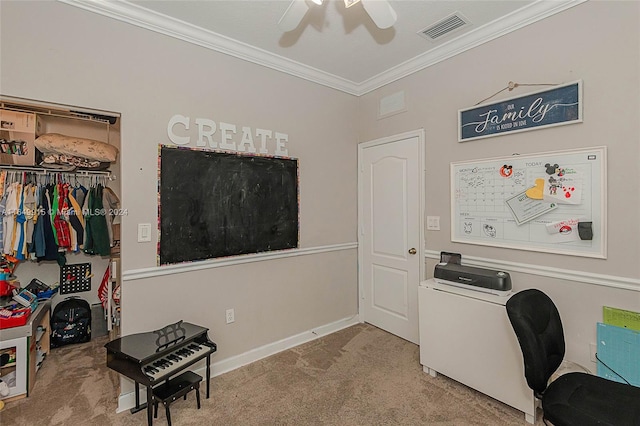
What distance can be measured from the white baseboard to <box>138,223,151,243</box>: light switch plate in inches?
41.8

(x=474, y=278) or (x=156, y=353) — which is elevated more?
(x=474, y=278)

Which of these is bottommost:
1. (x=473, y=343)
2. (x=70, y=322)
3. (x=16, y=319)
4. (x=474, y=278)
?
(x=70, y=322)

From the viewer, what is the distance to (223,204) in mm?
2566

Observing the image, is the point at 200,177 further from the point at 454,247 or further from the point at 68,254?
the point at 454,247

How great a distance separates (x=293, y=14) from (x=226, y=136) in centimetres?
121

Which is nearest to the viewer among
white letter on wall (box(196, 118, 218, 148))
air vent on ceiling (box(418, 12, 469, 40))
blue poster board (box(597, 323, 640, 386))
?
blue poster board (box(597, 323, 640, 386))

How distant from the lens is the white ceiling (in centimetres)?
210

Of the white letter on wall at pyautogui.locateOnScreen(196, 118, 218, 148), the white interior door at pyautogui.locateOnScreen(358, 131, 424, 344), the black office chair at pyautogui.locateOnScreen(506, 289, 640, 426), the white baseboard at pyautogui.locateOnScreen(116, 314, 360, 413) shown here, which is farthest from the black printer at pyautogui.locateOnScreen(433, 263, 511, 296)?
the white letter on wall at pyautogui.locateOnScreen(196, 118, 218, 148)

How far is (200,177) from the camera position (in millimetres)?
2439

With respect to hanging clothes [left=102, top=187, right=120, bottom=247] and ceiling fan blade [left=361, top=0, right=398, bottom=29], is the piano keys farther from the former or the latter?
ceiling fan blade [left=361, top=0, right=398, bottom=29]

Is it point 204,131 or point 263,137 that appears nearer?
point 204,131

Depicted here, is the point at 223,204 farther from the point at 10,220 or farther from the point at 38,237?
the point at 10,220

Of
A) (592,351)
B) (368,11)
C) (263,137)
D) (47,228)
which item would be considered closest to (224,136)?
(263,137)

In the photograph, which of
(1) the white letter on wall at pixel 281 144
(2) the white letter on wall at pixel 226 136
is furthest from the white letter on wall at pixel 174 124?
(1) the white letter on wall at pixel 281 144
